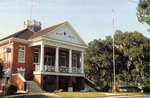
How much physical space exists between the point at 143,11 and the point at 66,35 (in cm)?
1140

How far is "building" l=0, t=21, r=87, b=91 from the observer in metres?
34.7

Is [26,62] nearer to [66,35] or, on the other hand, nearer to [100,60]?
[66,35]

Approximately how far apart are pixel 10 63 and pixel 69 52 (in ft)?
25.6

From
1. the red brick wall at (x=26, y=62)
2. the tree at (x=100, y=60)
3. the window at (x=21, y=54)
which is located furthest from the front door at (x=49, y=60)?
the tree at (x=100, y=60)

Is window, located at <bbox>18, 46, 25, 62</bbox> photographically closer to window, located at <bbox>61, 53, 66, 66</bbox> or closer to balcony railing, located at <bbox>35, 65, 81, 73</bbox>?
balcony railing, located at <bbox>35, 65, 81, 73</bbox>

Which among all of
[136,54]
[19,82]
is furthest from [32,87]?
[136,54]

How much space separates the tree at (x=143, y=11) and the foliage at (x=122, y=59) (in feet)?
50.9

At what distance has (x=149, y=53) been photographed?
46.6m

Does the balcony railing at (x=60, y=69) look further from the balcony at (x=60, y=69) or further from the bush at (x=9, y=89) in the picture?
the bush at (x=9, y=89)

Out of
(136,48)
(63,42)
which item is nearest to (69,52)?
(63,42)

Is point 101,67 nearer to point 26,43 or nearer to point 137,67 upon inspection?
point 137,67

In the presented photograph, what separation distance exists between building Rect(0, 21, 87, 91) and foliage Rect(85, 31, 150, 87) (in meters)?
10.9

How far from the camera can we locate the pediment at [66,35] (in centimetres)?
3650

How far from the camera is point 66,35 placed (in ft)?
126
